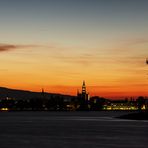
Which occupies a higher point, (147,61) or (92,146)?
(147,61)

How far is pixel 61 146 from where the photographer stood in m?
56.2

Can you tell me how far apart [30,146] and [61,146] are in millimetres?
3546

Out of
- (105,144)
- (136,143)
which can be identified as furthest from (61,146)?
(136,143)

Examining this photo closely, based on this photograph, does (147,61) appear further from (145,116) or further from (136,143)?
(136,143)

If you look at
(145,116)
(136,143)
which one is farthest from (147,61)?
(136,143)

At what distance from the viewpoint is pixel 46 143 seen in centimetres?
5988

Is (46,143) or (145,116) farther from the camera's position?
(145,116)

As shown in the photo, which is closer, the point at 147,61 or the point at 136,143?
the point at 136,143

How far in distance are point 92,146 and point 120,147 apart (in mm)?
3591

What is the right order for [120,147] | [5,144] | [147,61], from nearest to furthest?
[120,147]
[5,144]
[147,61]

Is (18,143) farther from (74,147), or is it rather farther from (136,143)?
(136,143)

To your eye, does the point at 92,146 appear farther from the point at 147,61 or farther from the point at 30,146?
the point at 147,61

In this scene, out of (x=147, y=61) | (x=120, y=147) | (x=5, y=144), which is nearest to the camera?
(x=120, y=147)

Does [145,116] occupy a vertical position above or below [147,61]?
below
